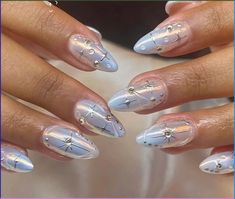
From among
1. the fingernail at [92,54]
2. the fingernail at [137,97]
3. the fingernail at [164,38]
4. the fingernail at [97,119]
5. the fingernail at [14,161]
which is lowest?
the fingernail at [14,161]

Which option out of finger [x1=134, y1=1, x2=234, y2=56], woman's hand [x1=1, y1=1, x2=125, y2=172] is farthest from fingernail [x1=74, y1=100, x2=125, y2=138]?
finger [x1=134, y1=1, x2=234, y2=56]

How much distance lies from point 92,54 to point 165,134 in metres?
0.15

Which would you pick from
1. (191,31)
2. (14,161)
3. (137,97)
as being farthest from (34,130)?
(191,31)

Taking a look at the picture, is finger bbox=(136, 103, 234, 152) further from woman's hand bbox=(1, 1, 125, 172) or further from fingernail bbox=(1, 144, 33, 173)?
fingernail bbox=(1, 144, 33, 173)

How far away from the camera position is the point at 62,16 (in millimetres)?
658

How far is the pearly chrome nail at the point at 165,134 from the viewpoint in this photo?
63cm

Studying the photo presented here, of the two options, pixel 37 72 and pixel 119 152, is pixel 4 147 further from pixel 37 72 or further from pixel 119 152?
pixel 119 152

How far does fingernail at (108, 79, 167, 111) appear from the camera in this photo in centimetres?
62

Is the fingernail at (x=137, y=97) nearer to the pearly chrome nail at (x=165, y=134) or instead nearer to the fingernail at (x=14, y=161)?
the pearly chrome nail at (x=165, y=134)

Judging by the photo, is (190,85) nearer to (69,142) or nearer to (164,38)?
(164,38)

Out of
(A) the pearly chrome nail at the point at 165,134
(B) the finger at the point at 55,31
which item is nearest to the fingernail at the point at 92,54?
(B) the finger at the point at 55,31

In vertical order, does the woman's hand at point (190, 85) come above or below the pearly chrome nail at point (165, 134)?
above

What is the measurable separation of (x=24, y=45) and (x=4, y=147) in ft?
0.51

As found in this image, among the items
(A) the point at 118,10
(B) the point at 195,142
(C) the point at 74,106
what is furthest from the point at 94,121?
(A) the point at 118,10
